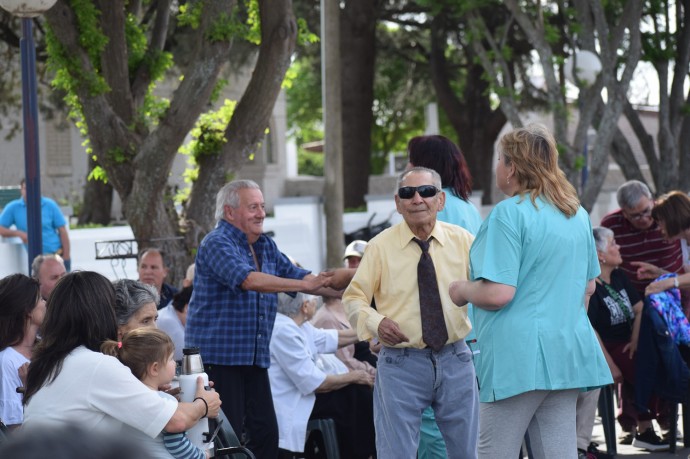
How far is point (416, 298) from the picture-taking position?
5453 mm

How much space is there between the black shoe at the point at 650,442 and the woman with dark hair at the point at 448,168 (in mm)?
3711

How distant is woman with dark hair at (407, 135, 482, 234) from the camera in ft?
20.2

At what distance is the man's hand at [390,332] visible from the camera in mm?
5293

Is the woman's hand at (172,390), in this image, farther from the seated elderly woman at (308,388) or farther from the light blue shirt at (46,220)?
the light blue shirt at (46,220)

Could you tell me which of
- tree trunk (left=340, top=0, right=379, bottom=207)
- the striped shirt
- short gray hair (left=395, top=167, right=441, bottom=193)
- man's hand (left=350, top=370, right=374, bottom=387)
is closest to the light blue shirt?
man's hand (left=350, top=370, right=374, bottom=387)

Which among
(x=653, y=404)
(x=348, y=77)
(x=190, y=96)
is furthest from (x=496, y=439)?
(x=348, y=77)

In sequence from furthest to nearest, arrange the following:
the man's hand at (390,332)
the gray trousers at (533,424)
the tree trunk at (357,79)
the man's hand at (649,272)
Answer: the tree trunk at (357,79)
the man's hand at (649,272)
the man's hand at (390,332)
the gray trousers at (533,424)

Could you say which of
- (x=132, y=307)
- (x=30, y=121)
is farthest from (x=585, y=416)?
(x=30, y=121)

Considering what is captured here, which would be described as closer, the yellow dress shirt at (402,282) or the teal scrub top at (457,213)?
the yellow dress shirt at (402,282)

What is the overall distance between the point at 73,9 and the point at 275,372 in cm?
499

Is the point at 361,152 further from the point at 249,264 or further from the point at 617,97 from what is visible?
the point at 249,264

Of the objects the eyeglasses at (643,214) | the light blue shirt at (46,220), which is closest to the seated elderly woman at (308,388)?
the eyeglasses at (643,214)

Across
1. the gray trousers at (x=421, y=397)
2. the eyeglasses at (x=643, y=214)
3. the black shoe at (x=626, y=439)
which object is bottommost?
the black shoe at (x=626, y=439)

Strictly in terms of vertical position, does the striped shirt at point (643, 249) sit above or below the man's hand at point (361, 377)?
above
